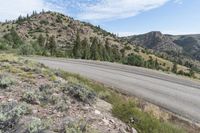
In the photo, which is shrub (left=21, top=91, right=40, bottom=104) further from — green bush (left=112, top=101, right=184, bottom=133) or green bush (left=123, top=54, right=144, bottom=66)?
green bush (left=123, top=54, right=144, bottom=66)

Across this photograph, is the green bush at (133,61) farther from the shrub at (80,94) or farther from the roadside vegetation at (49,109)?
the roadside vegetation at (49,109)

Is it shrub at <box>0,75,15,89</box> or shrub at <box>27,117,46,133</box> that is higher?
shrub at <box>0,75,15,89</box>

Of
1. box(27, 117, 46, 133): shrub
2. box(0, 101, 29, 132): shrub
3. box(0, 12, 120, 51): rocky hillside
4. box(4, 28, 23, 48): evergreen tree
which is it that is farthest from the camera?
box(0, 12, 120, 51): rocky hillside

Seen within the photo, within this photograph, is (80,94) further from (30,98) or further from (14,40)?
(14,40)

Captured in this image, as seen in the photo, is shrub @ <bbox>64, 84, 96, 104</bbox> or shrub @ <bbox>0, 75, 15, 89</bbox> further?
shrub @ <bbox>64, 84, 96, 104</bbox>

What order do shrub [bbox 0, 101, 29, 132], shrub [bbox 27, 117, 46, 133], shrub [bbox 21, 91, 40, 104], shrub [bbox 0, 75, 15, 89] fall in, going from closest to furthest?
shrub [bbox 27, 117, 46, 133] < shrub [bbox 0, 101, 29, 132] < shrub [bbox 21, 91, 40, 104] < shrub [bbox 0, 75, 15, 89]

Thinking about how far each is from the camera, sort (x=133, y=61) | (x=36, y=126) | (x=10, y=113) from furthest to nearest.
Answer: (x=133, y=61) < (x=10, y=113) < (x=36, y=126)

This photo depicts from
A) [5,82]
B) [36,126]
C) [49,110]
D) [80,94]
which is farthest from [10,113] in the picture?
[80,94]

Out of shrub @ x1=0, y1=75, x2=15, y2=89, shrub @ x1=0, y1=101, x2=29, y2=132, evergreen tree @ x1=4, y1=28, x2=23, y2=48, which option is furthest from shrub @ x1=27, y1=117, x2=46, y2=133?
evergreen tree @ x1=4, y1=28, x2=23, y2=48

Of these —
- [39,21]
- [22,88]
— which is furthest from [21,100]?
[39,21]

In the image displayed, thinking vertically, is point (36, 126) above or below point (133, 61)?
above

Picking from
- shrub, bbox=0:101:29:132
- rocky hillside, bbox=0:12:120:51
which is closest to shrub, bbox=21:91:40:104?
Result: shrub, bbox=0:101:29:132

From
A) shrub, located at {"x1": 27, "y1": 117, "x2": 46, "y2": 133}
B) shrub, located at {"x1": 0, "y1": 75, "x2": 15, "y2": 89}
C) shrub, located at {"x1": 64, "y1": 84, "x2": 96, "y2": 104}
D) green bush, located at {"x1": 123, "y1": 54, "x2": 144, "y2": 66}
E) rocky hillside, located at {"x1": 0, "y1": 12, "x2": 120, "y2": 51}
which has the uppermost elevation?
rocky hillside, located at {"x1": 0, "y1": 12, "x2": 120, "y2": 51}

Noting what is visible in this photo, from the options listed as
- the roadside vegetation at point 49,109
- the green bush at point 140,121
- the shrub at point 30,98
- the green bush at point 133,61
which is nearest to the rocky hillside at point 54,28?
the green bush at point 133,61
